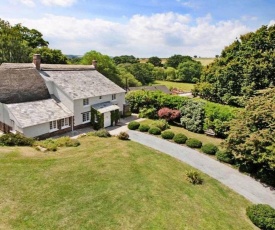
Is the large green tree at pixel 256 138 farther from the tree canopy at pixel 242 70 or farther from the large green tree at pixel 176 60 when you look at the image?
the large green tree at pixel 176 60

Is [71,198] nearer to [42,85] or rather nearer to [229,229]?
[229,229]

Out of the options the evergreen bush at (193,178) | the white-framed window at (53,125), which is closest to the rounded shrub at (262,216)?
the evergreen bush at (193,178)

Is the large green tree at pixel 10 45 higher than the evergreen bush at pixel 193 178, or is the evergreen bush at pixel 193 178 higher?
the large green tree at pixel 10 45

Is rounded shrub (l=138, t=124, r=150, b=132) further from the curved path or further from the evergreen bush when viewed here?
the evergreen bush

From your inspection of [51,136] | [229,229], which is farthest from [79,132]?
[229,229]

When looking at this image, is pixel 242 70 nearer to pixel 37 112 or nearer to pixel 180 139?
pixel 180 139

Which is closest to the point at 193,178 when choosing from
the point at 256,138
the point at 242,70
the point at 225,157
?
the point at 256,138
